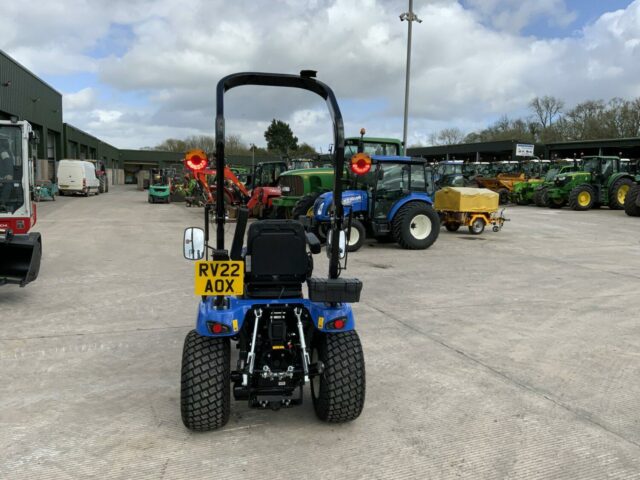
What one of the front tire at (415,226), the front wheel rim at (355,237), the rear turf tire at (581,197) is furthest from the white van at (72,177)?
the rear turf tire at (581,197)

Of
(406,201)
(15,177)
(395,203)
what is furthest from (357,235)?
(15,177)

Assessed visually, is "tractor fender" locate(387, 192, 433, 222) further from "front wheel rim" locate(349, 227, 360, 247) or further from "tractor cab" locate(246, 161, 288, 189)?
"tractor cab" locate(246, 161, 288, 189)

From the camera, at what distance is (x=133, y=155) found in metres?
75.9

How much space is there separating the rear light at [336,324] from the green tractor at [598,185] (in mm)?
22051

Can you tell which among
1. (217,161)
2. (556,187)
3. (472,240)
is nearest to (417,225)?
(472,240)

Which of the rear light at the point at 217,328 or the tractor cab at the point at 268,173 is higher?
the tractor cab at the point at 268,173

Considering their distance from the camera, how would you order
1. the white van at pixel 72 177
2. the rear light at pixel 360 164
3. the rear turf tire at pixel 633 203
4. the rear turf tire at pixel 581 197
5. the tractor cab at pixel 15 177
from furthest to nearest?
the white van at pixel 72 177, the rear turf tire at pixel 581 197, the rear turf tire at pixel 633 203, the tractor cab at pixel 15 177, the rear light at pixel 360 164

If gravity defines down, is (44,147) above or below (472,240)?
above

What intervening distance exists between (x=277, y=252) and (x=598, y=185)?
921 inches

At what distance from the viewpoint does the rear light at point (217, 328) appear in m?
3.29

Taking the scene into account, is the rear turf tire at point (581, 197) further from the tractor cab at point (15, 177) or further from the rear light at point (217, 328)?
the rear light at point (217, 328)

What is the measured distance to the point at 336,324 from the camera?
11.2ft

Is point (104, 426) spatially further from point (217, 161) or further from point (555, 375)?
point (555, 375)

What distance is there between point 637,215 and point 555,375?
19044mm
